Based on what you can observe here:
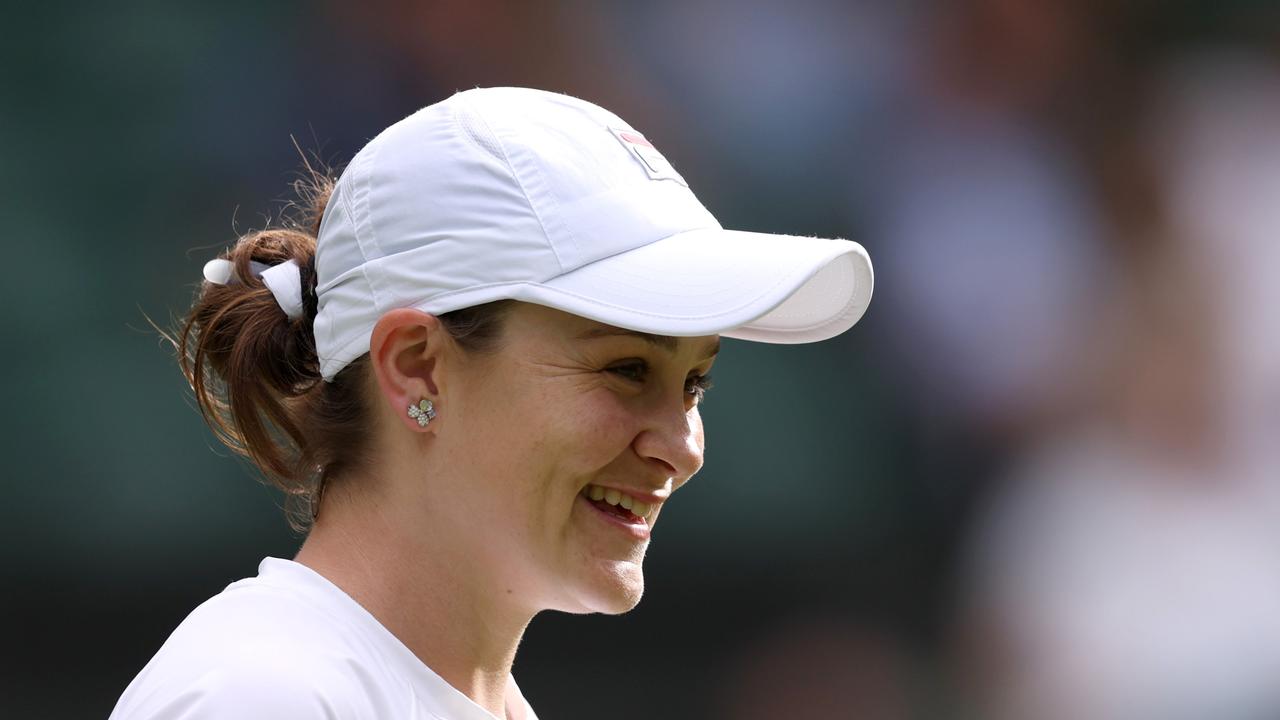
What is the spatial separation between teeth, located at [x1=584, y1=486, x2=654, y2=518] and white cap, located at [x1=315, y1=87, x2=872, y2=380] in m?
0.17

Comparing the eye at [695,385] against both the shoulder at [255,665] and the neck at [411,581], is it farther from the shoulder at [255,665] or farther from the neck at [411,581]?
the shoulder at [255,665]

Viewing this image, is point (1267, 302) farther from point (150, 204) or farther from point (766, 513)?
point (150, 204)

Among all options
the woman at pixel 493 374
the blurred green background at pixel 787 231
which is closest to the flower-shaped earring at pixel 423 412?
the woman at pixel 493 374

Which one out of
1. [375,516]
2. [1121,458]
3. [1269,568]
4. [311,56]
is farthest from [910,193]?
[375,516]

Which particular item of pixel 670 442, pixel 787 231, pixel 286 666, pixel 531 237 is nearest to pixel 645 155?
pixel 531 237

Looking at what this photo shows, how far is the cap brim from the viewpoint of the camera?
1247 millimetres

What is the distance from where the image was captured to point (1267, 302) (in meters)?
3.76

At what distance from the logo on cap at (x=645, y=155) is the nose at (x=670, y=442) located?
23 cm

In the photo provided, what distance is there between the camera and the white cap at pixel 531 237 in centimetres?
127

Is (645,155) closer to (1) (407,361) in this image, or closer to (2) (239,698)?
(1) (407,361)

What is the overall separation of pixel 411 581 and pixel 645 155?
458 mm

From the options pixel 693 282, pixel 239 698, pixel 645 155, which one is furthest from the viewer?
pixel 645 155

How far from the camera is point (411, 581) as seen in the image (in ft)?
4.38

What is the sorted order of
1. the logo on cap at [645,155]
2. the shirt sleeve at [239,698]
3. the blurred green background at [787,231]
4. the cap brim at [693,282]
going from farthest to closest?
the blurred green background at [787,231], the logo on cap at [645,155], the cap brim at [693,282], the shirt sleeve at [239,698]
